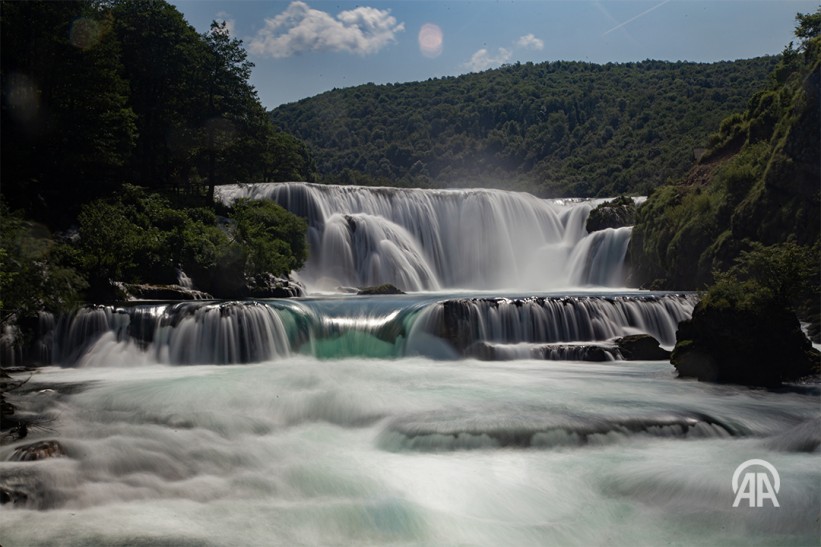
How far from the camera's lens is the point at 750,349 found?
53.2 feet

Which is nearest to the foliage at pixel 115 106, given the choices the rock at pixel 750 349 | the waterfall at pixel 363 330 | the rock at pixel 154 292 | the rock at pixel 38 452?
the rock at pixel 154 292

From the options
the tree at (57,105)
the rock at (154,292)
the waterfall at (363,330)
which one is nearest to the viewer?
the waterfall at (363,330)

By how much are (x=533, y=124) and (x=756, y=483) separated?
11761cm

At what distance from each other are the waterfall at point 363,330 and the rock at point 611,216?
21.9m

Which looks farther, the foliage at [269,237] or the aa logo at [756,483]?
the foliage at [269,237]

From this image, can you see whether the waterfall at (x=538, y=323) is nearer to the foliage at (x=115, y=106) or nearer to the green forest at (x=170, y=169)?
the green forest at (x=170, y=169)

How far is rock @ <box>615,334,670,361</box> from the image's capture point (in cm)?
1997

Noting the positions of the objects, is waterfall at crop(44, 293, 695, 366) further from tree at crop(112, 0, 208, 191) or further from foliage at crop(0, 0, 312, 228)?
tree at crop(112, 0, 208, 191)

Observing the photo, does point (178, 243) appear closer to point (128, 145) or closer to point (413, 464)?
point (128, 145)

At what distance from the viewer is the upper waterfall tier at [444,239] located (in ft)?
126

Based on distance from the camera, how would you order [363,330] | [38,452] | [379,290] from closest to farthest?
[38,452]
[363,330]
[379,290]

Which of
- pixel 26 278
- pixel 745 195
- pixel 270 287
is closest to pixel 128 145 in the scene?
pixel 270 287

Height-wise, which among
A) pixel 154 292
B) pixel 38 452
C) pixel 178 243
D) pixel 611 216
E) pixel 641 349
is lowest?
pixel 641 349

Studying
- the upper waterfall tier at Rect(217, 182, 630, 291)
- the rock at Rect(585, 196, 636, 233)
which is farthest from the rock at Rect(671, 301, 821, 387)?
the rock at Rect(585, 196, 636, 233)
